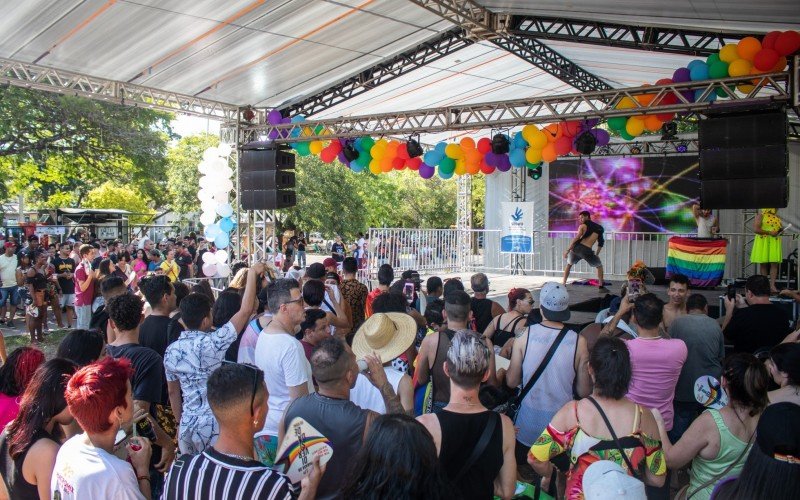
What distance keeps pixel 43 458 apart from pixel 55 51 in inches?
291

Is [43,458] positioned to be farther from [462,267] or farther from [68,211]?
[68,211]

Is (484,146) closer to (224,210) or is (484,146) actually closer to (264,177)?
(264,177)

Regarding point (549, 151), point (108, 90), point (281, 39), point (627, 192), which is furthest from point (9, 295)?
point (627, 192)

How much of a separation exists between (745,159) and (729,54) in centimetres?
127

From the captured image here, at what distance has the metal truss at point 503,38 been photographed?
8.45m

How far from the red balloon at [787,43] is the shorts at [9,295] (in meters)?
11.5

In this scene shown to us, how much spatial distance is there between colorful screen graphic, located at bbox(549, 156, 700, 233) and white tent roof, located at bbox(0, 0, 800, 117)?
16.9 ft

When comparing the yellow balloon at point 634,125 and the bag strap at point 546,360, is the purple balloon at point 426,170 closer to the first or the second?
the yellow balloon at point 634,125

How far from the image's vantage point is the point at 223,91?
10.2 m

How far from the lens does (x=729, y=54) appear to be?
23.7ft

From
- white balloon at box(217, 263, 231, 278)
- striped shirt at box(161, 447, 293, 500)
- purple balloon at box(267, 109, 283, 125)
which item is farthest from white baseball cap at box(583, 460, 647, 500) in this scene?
purple balloon at box(267, 109, 283, 125)

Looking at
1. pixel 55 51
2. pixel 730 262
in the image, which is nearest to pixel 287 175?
pixel 55 51

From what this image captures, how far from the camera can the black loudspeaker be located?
34.9 ft

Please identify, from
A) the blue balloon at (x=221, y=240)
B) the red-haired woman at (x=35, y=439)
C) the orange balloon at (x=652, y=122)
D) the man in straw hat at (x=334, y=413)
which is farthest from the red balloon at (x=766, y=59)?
the blue balloon at (x=221, y=240)
